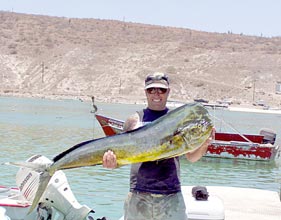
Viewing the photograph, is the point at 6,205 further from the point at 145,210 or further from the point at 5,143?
the point at 5,143

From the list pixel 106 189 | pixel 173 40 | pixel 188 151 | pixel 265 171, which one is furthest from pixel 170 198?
pixel 173 40

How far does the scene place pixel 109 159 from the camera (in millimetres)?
4848

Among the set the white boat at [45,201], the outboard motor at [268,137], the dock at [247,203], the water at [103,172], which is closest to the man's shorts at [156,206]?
the dock at [247,203]

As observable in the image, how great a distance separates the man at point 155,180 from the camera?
507 cm

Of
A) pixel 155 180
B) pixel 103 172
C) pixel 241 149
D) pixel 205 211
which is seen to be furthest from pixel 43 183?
pixel 241 149

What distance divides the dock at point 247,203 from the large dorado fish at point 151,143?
136 inches

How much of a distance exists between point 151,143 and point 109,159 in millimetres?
347

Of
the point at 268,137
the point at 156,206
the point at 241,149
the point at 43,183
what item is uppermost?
the point at 43,183

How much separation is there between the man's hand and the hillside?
79451mm

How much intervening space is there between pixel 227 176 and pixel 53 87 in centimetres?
7326

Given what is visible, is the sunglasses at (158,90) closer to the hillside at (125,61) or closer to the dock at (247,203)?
the dock at (247,203)

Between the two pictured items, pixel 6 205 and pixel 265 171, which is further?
pixel 265 171

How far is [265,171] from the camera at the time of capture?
22.3 meters

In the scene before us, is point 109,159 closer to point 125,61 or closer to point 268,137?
point 268,137
